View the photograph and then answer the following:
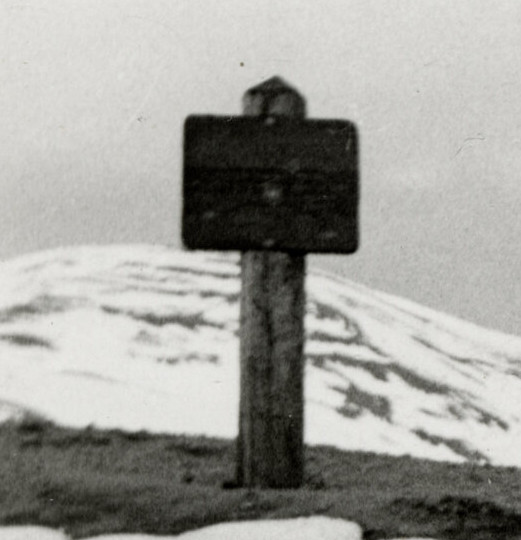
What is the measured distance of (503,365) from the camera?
16062mm

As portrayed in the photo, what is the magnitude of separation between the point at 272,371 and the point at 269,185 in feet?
2.59

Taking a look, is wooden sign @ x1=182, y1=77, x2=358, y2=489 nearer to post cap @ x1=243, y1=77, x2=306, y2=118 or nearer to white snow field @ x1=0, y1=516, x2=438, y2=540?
post cap @ x1=243, y1=77, x2=306, y2=118

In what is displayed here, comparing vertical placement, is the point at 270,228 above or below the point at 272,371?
above

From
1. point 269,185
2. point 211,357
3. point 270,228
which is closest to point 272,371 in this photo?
point 270,228

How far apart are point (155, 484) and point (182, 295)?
11.2m

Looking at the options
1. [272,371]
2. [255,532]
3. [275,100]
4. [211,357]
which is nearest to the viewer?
[255,532]

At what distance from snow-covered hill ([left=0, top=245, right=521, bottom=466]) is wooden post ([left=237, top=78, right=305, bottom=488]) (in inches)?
110

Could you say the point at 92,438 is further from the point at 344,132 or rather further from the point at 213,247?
the point at 344,132

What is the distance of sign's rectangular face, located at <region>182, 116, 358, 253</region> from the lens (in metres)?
3.78

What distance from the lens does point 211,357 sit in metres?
12.3

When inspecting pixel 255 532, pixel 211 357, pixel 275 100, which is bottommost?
pixel 211 357

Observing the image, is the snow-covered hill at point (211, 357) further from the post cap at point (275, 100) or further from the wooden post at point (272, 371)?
the post cap at point (275, 100)

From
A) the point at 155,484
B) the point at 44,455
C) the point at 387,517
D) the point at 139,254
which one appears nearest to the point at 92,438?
the point at 44,455

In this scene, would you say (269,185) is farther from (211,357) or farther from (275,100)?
(211,357)
